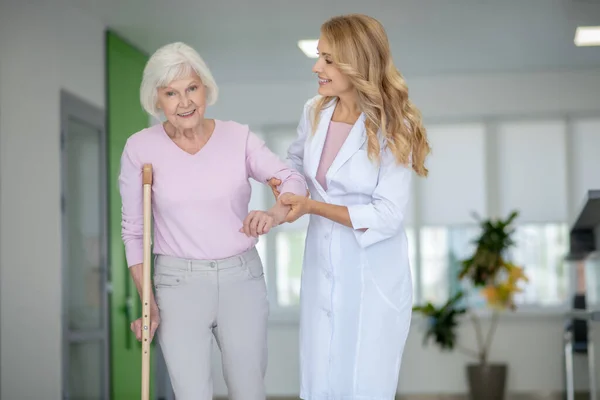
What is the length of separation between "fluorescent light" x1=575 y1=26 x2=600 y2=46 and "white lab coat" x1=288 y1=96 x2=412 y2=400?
542 cm

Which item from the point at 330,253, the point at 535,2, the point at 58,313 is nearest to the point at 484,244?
the point at 535,2

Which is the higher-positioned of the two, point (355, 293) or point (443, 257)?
point (355, 293)

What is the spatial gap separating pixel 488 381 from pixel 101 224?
157 inches

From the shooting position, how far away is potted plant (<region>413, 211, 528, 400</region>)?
8.80 meters

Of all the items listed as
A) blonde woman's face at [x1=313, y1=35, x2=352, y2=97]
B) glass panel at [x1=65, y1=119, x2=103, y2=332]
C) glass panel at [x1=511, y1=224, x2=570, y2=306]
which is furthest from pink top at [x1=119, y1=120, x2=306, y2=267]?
glass panel at [x1=511, y1=224, x2=570, y2=306]

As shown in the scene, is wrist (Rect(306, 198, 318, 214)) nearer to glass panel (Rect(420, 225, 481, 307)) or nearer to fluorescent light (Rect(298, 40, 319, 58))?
fluorescent light (Rect(298, 40, 319, 58))

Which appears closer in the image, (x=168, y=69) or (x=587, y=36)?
(x=168, y=69)

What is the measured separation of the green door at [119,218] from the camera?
274 inches

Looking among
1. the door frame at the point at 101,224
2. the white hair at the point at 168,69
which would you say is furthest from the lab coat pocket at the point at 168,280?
the door frame at the point at 101,224

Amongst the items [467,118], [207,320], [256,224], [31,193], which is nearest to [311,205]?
[256,224]

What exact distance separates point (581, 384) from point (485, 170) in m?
4.24

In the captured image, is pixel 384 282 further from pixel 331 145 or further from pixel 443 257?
pixel 443 257

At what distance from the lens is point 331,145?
263 cm

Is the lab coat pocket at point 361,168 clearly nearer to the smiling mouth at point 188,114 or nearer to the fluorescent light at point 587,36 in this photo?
the smiling mouth at point 188,114
